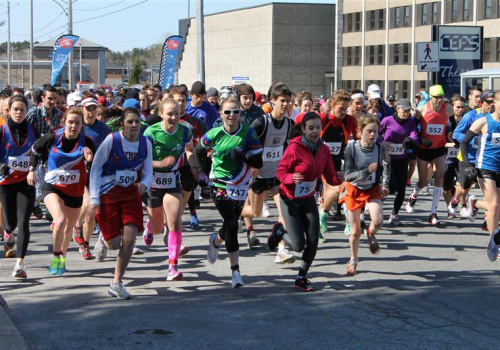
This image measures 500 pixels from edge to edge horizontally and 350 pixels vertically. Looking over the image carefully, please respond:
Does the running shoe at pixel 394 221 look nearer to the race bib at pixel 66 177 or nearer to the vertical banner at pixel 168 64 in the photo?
the race bib at pixel 66 177

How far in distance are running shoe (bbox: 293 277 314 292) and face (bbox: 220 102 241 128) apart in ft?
5.70

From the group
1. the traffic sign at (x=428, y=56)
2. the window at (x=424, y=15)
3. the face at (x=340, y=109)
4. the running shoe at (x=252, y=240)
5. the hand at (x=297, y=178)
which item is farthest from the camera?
the window at (x=424, y=15)

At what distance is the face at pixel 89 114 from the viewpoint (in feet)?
32.2

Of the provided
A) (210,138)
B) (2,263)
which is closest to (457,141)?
(210,138)

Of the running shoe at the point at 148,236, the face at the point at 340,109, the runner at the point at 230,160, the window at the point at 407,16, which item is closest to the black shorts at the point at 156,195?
the runner at the point at 230,160

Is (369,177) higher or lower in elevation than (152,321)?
higher

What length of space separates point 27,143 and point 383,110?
287 inches

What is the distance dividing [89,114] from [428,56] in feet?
44.0

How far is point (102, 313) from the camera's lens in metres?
7.16

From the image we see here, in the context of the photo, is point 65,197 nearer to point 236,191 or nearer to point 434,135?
point 236,191

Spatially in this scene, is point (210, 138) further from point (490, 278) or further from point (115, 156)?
point (490, 278)

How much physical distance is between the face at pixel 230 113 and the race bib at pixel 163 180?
97 cm

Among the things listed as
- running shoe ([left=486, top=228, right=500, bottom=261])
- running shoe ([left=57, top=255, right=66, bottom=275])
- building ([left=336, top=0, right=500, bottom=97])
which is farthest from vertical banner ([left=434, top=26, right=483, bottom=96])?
building ([left=336, top=0, right=500, bottom=97])

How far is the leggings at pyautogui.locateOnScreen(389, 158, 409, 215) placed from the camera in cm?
1273
